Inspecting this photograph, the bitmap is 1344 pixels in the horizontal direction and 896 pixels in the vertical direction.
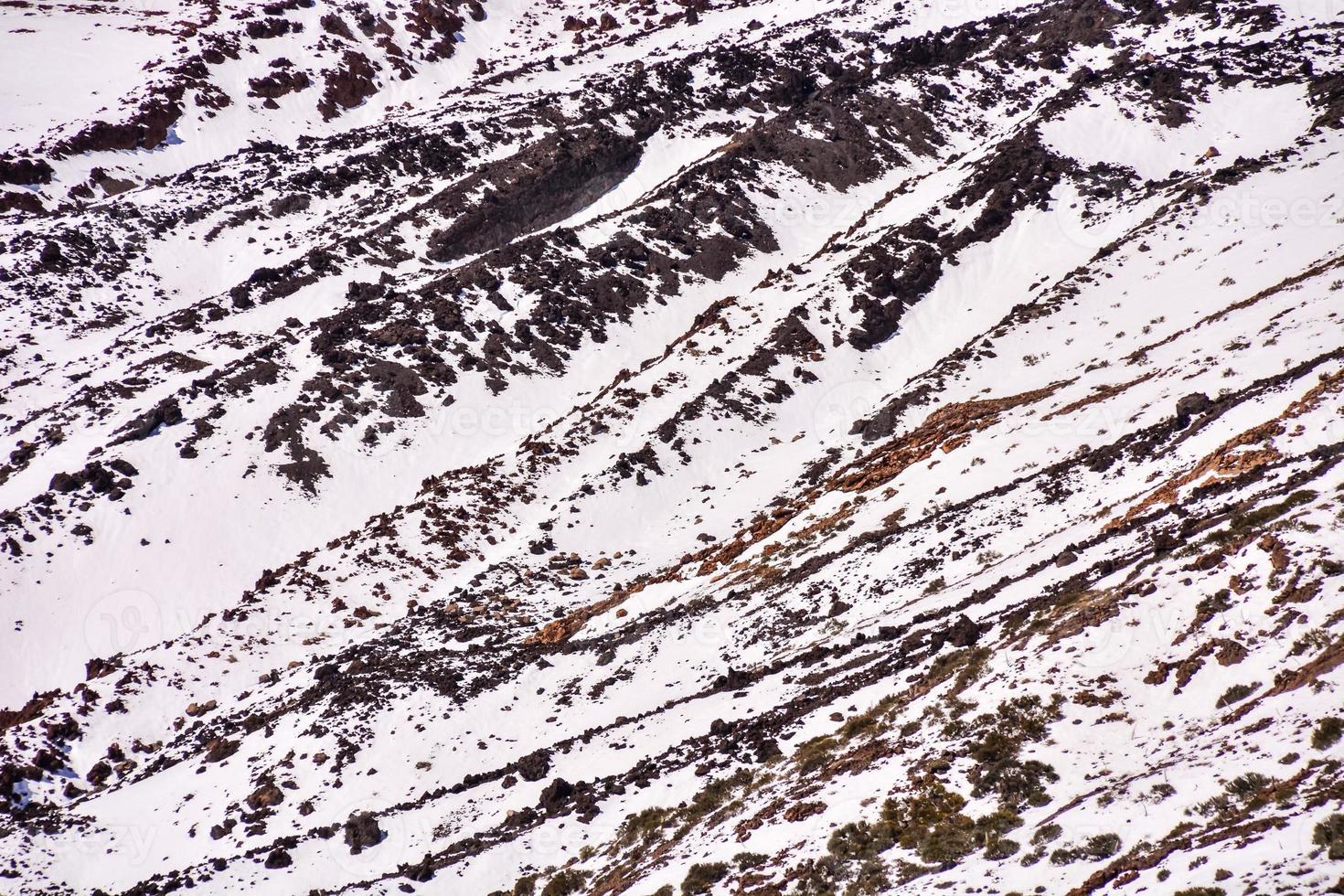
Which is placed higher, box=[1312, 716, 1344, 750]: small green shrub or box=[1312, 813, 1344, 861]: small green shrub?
box=[1312, 813, 1344, 861]: small green shrub

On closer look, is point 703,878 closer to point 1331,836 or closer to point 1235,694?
point 1235,694

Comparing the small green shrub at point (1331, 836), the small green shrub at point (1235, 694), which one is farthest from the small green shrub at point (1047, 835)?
the small green shrub at point (1235, 694)

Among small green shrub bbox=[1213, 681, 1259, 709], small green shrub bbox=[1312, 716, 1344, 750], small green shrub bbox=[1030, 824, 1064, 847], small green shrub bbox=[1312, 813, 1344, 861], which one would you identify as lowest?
small green shrub bbox=[1030, 824, 1064, 847]

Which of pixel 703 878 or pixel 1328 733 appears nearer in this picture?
pixel 1328 733

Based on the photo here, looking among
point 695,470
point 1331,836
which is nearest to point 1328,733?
point 1331,836

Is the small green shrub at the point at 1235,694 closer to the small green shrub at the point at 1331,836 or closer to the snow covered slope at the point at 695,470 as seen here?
the snow covered slope at the point at 695,470

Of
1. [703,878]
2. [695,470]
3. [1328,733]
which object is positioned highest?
[1328,733]

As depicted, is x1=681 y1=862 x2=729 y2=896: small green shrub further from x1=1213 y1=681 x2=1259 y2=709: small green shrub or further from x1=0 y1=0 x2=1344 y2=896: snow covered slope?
x1=1213 y1=681 x2=1259 y2=709: small green shrub

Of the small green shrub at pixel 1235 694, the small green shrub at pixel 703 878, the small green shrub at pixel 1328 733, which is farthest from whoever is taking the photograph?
the small green shrub at pixel 703 878

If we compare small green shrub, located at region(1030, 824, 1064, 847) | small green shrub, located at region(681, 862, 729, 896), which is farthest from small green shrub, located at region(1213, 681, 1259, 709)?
small green shrub, located at region(681, 862, 729, 896)

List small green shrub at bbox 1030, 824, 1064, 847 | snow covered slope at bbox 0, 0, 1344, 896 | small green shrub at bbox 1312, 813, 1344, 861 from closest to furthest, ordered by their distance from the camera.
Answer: small green shrub at bbox 1312, 813, 1344, 861, small green shrub at bbox 1030, 824, 1064, 847, snow covered slope at bbox 0, 0, 1344, 896
